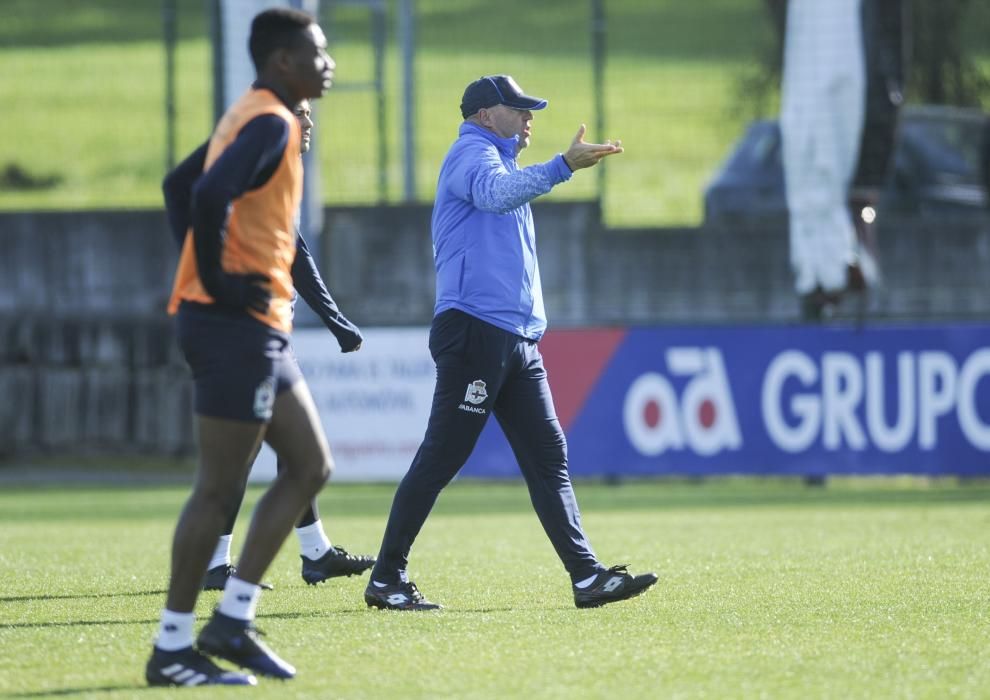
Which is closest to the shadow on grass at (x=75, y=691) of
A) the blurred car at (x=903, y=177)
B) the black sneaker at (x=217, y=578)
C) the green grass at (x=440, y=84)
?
the black sneaker at (x=217, y=578)

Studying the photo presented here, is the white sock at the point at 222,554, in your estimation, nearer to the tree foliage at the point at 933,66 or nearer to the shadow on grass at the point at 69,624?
the shadow on grass at the point at 69,624

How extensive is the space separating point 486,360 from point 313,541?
140cm

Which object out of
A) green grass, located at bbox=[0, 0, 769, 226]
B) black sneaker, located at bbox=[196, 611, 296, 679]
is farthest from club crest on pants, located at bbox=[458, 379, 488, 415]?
green grass, located at bbox=[0, 0, 769, 226]

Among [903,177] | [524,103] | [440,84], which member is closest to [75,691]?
[524,103]

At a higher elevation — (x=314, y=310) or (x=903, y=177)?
(x=903, y=177)

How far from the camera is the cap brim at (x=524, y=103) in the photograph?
7.34m

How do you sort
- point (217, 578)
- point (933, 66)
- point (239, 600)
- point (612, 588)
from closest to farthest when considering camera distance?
point (239, 600) < point (612, 588) < point (217, 578) < point (933, 66)

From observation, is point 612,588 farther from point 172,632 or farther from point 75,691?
point 75,691

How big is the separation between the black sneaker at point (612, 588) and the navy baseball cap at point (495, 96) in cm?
199

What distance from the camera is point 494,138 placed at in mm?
7363

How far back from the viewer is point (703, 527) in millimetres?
11547

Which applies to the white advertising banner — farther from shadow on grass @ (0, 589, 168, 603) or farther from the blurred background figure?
shadow on grass @ (0, 589, 168, 603)

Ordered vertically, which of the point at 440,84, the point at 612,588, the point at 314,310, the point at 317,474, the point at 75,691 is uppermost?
the point at 440,84

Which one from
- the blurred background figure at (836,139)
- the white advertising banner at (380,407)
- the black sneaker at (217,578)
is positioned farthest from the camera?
the blurred background figure at (836,139)
